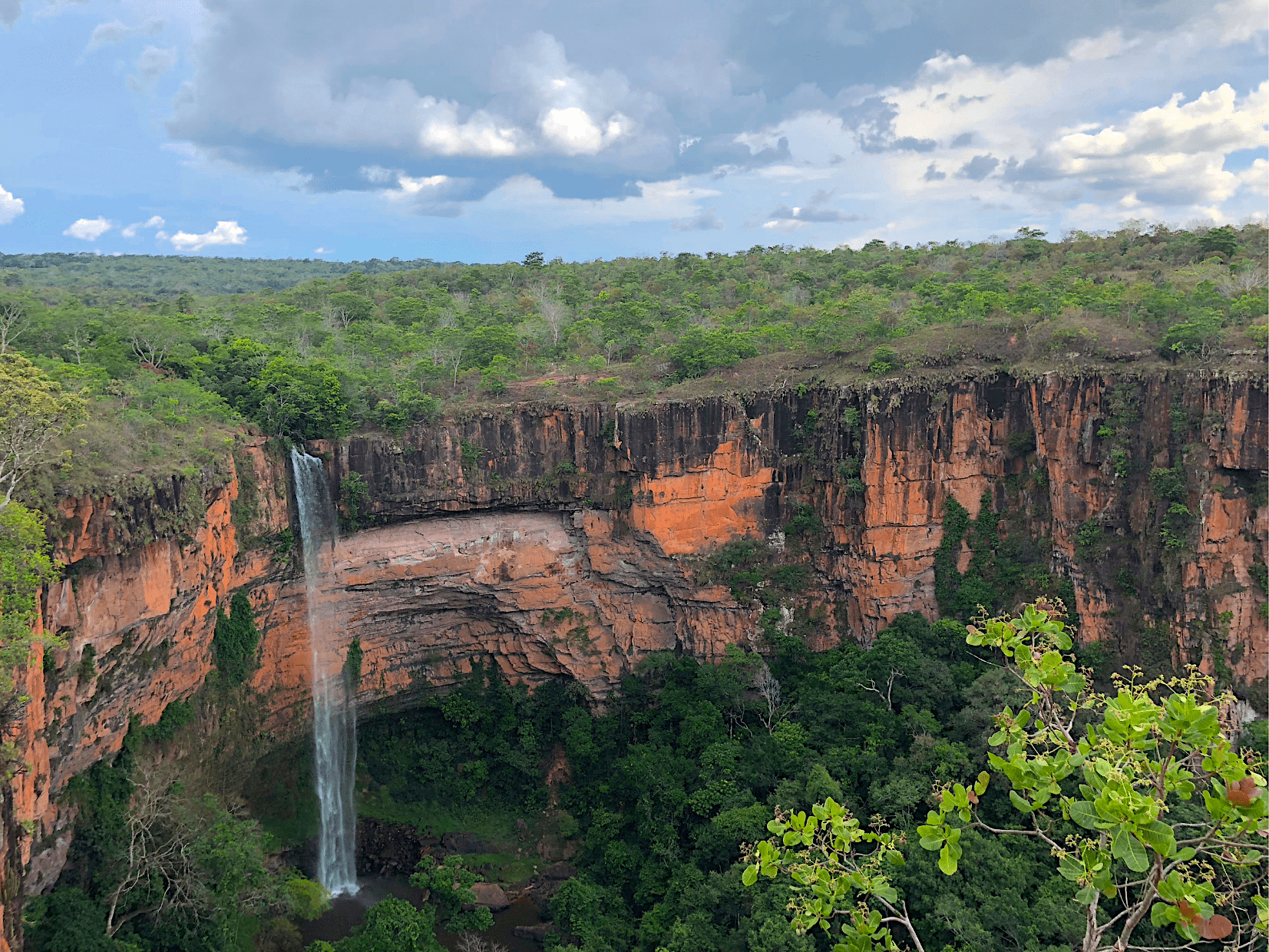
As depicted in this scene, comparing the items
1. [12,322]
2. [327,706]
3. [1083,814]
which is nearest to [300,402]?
[327,706]

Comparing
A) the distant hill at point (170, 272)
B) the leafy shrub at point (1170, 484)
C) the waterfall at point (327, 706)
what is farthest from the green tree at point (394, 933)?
the distant hill at point (170, 272)

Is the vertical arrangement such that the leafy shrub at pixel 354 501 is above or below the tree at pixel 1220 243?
below

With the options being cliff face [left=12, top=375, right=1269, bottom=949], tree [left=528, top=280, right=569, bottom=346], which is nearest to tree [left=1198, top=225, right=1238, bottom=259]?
cliff face [left=12, top=375, right=1269, bottom=949]

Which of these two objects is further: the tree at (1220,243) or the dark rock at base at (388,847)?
the tree at (1220,243)

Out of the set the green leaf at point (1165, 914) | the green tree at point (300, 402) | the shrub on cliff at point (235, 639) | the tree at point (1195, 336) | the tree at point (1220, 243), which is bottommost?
the shrub on cliff at point (235, 639)

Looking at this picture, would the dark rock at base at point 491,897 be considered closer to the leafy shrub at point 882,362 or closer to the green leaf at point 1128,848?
the leafy shrub at point 882,362

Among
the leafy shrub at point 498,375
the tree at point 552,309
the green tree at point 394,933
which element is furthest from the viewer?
the tree at point 552,309

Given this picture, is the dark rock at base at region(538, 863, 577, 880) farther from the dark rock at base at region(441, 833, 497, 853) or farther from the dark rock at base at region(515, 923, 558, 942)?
the dark rock at base at region(441, 833, 497, 853)

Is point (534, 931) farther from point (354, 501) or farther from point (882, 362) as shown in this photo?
point (882, 362)
